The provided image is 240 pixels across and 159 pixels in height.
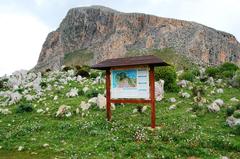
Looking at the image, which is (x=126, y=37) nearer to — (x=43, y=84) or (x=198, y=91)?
(x=43, y=84)

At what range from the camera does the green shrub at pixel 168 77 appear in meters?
31.7

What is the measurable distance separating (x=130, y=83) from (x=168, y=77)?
1069cm

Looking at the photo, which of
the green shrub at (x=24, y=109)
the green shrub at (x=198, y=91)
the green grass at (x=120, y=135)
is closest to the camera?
the green grass at (x=120, y=135)

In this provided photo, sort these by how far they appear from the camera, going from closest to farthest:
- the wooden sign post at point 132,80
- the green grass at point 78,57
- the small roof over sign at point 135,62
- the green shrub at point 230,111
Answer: the small roof over sign at point 135,62
the wooden sign post at point 132,80
the green shrub at point 230,111
the green grass at point 78,57

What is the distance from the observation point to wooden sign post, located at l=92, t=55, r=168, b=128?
21.6m

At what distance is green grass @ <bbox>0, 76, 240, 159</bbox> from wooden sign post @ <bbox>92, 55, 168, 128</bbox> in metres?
1.17

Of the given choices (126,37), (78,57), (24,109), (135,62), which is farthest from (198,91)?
(78,57)

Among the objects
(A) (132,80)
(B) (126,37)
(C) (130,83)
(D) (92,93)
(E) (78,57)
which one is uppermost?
(B) (126,37)

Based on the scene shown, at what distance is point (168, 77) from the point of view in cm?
3262

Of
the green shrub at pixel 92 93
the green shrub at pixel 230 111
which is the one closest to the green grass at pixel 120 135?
the green shrub at pixel 230 111

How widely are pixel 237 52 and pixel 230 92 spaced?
110 m

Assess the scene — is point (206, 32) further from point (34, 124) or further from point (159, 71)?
point (34, 124)

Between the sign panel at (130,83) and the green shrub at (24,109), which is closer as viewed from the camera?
the sign panel at (130,83)

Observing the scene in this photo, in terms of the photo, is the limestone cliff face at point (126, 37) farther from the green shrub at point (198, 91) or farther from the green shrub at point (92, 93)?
the green shrub at point (92, 93)
